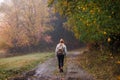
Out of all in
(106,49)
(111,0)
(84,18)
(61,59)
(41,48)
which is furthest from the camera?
(41,48)

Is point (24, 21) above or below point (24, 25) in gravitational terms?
above

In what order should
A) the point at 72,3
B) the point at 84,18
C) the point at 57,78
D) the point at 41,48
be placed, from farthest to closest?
the point at 41,48, the point at 57,78, the point at 72,3, the point at 84,18

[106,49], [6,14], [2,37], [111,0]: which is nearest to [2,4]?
[6,14]

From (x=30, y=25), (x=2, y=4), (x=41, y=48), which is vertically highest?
(x=2, y=4)

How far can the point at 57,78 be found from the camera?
16656mm

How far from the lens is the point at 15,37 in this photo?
161 feet

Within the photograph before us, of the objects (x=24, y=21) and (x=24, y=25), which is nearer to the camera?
(x=24, y=25)

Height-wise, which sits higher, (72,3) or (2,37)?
(72,3)

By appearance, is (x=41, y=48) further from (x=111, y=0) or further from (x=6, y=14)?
(x=111, y=0)

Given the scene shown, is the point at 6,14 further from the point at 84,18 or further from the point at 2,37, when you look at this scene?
the point at 84,18

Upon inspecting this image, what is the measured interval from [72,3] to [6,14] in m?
35.4

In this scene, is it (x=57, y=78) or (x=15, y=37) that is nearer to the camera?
(x=57, y=78)

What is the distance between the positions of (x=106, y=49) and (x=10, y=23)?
94.6ft

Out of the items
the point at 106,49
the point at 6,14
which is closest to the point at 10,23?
the point at 6,14
